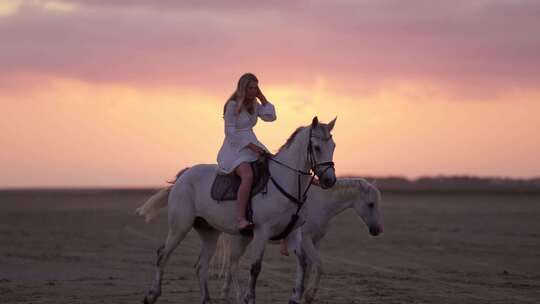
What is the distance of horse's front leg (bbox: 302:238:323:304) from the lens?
1289 cm

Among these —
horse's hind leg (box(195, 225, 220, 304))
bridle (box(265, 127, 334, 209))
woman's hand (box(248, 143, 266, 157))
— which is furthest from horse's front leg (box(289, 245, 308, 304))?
woman's hand (box(248, 143, 266, 157))

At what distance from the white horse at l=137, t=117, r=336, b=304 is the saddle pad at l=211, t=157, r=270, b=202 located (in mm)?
72

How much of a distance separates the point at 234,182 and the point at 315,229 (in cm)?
208

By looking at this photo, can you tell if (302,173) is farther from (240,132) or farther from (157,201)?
(157,201)

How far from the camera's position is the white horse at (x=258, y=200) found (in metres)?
11.3

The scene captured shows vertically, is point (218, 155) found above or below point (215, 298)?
above

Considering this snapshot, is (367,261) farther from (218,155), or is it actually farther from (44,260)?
(218,155)

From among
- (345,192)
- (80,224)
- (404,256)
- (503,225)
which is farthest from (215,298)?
(80,224)

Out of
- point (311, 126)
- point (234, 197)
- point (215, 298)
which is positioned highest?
point (311, 126)

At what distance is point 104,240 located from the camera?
2759cm

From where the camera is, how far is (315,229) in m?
13.8

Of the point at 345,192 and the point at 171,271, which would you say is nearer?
the point at 345,192

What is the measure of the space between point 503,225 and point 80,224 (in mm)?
15564

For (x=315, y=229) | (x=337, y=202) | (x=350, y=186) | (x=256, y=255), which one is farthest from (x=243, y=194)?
(x=350, y=186)
